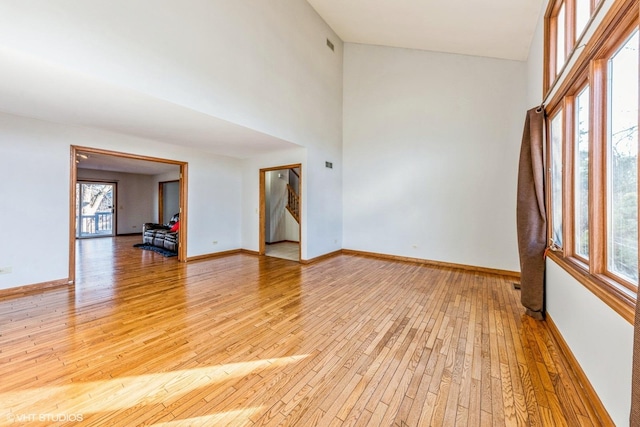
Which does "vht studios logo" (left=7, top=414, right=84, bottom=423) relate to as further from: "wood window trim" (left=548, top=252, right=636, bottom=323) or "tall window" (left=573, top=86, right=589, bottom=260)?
"tall window" (left=573, top=86, right=589, bottom=260)

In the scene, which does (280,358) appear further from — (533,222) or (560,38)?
(560,38)

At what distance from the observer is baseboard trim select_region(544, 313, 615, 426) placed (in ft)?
4.63

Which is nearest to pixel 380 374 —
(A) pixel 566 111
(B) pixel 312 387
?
(B) pixel 312 387

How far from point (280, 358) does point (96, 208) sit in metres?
10.5

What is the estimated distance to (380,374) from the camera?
182 centimetres

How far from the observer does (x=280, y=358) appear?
1988 mm

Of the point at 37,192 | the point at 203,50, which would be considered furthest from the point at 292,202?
the point at 37,192

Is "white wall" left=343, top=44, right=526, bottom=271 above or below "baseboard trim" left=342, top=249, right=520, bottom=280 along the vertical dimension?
above

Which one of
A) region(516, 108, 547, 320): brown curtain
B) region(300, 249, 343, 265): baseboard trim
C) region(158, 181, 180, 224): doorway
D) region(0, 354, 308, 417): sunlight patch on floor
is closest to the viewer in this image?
region(0, 354, 308, 417): sunlight patch on floor

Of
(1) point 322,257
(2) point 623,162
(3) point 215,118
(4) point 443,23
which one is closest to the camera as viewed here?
(2) point 623,162

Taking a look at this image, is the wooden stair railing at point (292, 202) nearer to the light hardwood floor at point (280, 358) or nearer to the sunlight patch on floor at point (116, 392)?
the light hardwood floor at point (280, 358)

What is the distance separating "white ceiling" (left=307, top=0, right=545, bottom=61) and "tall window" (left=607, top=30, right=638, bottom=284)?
2.26 meters

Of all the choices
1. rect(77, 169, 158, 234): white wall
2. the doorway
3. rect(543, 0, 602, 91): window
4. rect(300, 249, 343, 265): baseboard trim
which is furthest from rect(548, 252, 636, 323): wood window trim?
rect(77, 169, 158, 234): white wall

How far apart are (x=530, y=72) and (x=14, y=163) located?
7303 millimetres
